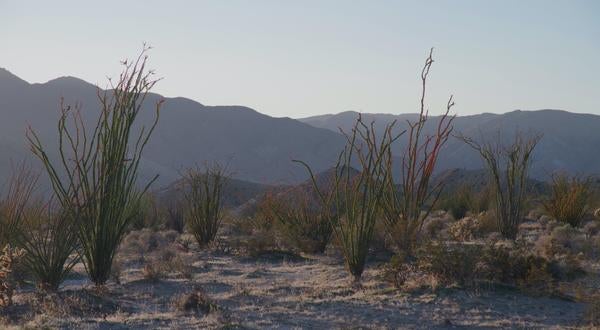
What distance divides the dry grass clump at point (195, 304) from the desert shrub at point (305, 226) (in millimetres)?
6038

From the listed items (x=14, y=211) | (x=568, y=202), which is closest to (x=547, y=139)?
(x=568, y=202)

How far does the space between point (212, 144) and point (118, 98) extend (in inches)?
2848

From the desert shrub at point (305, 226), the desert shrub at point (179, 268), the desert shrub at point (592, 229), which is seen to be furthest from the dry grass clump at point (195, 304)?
the desert shrub at point (592, 229)

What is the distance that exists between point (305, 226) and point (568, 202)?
759 centimetres

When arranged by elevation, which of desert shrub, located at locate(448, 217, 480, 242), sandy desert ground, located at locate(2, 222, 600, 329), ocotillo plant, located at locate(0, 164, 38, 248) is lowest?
sandy desert ground, located at locate(2, 222, 600, 329)

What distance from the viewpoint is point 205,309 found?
8.40 m

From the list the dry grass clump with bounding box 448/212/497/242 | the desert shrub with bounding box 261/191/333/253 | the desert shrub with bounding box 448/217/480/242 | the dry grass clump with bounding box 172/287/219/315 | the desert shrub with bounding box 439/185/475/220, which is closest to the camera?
the dry grass clump with bounding box 172/287/219/315

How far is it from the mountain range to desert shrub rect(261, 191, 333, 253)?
50.6 metres

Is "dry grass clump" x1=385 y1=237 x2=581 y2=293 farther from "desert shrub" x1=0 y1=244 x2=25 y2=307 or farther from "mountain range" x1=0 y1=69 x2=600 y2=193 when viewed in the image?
"mountain range" x1=0 y1=69 x2=600 y2=193

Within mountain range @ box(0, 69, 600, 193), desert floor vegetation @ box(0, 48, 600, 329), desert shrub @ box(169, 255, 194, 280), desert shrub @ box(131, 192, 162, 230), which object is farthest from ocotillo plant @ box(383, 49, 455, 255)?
mountain range @ box(0, 69, 600, 193)

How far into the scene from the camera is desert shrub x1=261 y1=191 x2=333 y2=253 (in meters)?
14.9

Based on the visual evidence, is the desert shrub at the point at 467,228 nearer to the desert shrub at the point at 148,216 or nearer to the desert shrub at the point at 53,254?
the desert shrub at the point at 53,254

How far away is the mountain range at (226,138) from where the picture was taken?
72188 millimetres

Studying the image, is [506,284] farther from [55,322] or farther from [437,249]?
[55,322]
